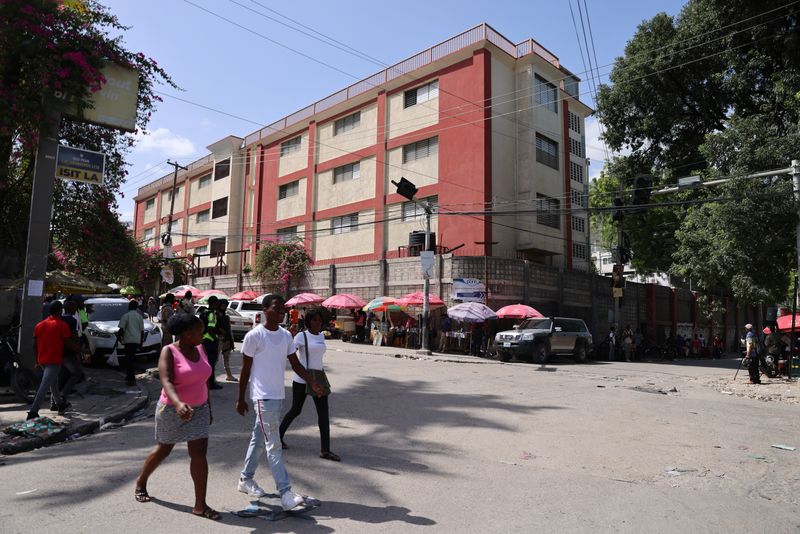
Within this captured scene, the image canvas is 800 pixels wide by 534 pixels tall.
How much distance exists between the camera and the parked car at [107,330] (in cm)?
1328

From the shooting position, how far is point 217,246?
44344 millimetres

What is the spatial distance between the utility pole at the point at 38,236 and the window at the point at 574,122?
2913cm

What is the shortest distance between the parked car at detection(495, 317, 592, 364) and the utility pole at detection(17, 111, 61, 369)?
15.7 metres

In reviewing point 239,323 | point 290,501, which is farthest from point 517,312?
point 290,501

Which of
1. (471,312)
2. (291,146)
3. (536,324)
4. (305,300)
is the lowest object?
(536,324)

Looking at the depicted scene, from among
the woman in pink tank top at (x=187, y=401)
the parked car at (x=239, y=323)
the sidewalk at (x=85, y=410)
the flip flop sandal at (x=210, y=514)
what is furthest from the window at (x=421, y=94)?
the flip flop sandal at (x=210, y=514)

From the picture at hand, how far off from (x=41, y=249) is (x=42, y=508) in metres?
6.76

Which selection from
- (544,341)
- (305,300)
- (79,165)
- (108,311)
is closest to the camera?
(79,165)

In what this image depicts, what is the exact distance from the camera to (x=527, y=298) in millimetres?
25859

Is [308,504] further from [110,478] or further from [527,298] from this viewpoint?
[527,298]

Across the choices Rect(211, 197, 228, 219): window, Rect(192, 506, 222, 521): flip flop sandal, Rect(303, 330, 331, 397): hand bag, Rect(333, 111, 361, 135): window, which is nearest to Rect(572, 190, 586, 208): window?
Rect(333, 111, 361, 135): window

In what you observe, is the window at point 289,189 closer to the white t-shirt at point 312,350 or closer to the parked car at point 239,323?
the parked car at point 239,323

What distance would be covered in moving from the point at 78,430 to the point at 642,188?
1643 centimetres

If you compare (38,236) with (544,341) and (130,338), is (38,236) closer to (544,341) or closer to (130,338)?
(130,338)
